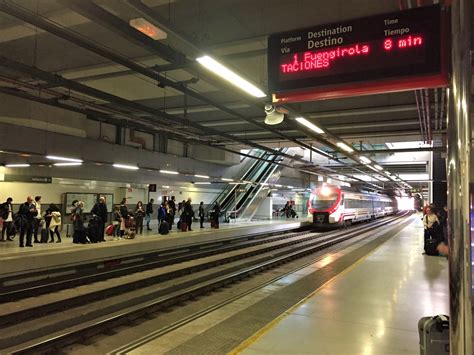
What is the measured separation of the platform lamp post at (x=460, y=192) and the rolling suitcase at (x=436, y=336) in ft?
2.04

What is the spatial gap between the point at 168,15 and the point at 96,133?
10.0 m

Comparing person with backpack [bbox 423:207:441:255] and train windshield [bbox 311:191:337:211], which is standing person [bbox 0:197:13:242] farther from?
train windshield [bbox 311:191:337:211]

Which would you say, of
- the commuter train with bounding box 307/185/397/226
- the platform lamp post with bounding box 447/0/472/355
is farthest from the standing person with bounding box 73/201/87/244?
the commuter train with bounding box 307/185/397/226

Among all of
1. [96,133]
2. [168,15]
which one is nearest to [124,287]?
[168,15]

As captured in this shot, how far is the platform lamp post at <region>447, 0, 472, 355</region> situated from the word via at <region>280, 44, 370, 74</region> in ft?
7.75

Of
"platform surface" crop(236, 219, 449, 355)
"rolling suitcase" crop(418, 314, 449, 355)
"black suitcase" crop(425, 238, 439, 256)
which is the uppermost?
"rolling suitcase" crop(418, 314, 449, 355)

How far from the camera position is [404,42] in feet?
14.8

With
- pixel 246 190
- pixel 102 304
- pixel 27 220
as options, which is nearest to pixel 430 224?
pixel 102 304

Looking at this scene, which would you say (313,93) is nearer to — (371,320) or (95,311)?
(371,320)

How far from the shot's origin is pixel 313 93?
4965 mm

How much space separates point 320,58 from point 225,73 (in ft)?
6.96

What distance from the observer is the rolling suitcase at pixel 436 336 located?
9.51 ft

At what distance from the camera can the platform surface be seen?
470 centimetres

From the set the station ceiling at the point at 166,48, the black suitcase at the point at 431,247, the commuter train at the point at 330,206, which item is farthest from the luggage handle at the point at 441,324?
the commuter train at the point at 330,206
